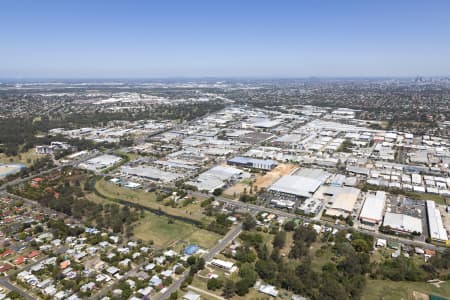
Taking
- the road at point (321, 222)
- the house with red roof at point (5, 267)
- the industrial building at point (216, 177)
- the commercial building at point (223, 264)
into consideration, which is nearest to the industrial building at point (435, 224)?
the road at point (321, 222)

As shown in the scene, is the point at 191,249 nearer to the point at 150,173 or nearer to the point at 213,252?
the point at 213,252

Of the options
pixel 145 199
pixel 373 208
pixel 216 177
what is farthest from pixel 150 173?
pixel 373 208

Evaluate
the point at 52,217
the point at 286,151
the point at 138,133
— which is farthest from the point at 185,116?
the point at 52,217

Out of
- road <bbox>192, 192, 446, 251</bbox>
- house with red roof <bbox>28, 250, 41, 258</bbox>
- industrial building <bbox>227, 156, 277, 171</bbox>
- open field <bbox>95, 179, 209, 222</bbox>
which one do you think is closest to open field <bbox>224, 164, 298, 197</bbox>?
industrial building <bbox>227, 156, 277, 171</bbox>

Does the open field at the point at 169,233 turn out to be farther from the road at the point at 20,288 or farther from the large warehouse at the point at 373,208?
the large warehouse at the point at 373,208

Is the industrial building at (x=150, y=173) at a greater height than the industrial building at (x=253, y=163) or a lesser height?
lesser

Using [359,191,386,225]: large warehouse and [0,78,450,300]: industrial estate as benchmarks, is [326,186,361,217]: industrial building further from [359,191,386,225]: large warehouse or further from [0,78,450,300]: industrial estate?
[359,191,386,225]: large warehouse

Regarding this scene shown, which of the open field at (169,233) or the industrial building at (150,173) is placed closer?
the open field at (169,233)
